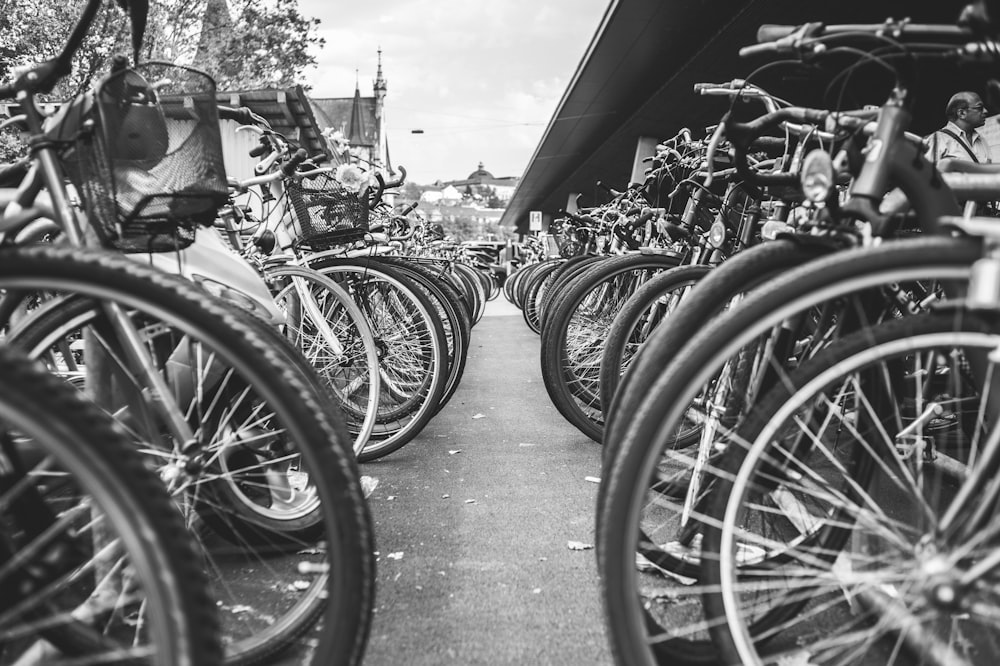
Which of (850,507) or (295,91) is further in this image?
(295,91)

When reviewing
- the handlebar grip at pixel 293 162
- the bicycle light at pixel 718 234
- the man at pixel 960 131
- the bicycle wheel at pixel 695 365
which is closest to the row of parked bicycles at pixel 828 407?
the bicycle wheel at pixel 695 365

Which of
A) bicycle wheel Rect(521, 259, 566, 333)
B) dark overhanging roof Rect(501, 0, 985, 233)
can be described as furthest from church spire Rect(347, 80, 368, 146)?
bicycle wheel Rect(521, 259, 566, 333)

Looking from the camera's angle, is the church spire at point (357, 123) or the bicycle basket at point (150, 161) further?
the church spire at point (357, 123)

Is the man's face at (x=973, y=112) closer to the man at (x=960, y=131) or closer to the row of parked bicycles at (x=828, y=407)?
the man at (x=960, y=131)

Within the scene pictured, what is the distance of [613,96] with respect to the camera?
563 inches

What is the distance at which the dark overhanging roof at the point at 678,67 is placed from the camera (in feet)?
29.4

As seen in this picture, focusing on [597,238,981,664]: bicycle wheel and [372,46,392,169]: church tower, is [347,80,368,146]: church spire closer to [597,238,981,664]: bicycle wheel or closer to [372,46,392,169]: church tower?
[372,46,392,169]: church tower

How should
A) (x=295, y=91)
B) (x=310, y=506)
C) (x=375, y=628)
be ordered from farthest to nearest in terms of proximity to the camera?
(x=295, y=91) → (x=310, y=506) → (x=375, y=628)

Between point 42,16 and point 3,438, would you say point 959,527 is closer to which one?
point 3,438

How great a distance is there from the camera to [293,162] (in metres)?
3.14

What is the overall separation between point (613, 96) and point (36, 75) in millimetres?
13489

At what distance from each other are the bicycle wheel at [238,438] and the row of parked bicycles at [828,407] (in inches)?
17.9

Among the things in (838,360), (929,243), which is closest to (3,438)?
(838,360)

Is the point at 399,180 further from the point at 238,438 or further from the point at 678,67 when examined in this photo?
the point at 678,67
